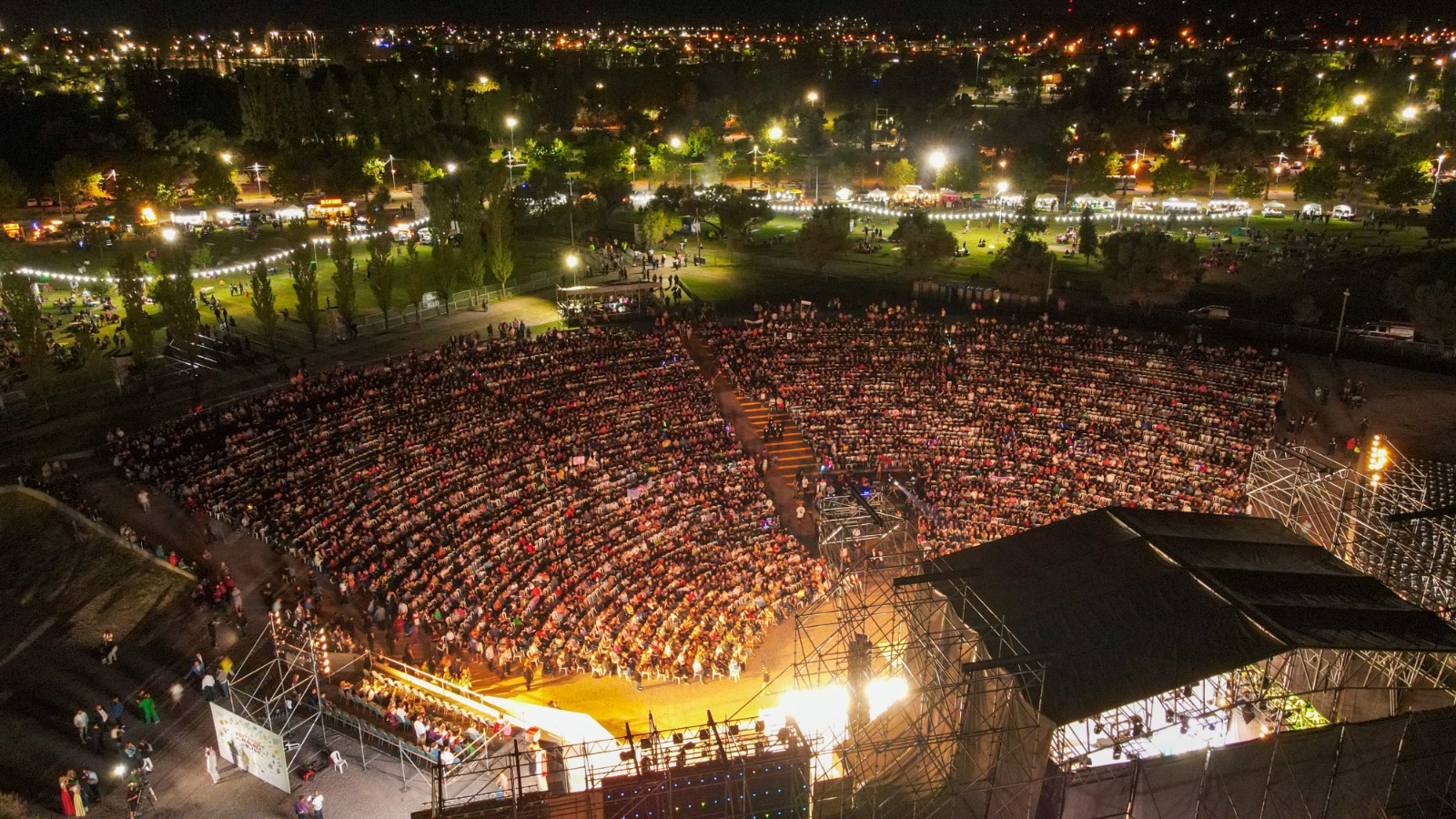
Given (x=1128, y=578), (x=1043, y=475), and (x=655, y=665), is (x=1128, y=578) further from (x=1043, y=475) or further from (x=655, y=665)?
(x=1043, y=475)

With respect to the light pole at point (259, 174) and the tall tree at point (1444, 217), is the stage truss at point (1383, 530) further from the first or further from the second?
the light pole at point (259, 174)

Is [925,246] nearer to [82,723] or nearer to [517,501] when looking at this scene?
[517,501]

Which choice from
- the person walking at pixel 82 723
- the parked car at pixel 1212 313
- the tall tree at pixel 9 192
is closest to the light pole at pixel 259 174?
the tall tree at pixel 9 192

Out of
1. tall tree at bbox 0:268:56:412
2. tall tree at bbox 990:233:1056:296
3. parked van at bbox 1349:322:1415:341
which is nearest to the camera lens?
tall tree at bbox 0:268:56:412

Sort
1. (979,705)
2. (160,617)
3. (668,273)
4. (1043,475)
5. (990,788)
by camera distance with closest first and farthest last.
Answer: (990,788) → (979,705) → (160,617) → (1043,475) → (668,273)

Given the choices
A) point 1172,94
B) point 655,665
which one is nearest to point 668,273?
point 655,665

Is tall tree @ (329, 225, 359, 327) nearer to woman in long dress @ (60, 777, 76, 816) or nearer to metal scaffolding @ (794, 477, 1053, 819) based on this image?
woman in long dress @ (60, 777, 76, 816)

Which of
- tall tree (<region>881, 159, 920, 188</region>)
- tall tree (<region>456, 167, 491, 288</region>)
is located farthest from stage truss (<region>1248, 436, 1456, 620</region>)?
tall tree (<region>881, 159, 920, 188</region>)
